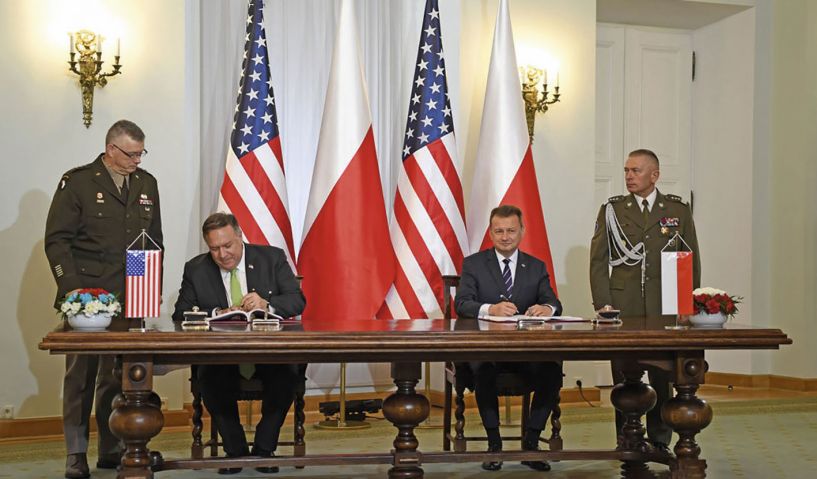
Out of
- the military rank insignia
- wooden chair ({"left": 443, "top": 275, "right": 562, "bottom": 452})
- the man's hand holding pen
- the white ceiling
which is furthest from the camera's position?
the white ceiling

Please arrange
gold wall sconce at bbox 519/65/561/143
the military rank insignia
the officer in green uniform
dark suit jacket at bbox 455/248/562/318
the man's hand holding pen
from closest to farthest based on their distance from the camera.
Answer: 1. the man's hand holding pen
2. the officer in green uniform
3. dark suit jacket at bbox 455/248/562/318
4. the military rank insignia
5. gold wall sconce at bbox 519/65/561/143

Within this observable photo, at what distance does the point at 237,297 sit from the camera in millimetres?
4641

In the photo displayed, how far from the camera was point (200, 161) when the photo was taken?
6594 millimetres

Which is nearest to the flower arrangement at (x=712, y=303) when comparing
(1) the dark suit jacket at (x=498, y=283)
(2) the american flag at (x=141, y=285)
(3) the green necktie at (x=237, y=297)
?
(1) the dark suit jacket at (x=498, y=283)

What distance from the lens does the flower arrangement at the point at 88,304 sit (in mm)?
3631

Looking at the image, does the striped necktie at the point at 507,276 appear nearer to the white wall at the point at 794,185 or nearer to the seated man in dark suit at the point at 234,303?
the seated man in dark suit at the point at 234,303

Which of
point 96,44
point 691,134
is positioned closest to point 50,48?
point 96,44

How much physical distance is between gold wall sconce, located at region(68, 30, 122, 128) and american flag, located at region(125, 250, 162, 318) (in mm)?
2351

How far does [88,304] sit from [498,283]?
2.00 metres

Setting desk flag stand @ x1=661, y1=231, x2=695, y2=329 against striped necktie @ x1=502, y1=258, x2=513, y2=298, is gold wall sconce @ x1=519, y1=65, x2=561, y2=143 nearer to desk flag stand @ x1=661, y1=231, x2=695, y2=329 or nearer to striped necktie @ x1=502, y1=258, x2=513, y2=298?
striped necktie @ x1=502, y1=258, x2=513, y2=298

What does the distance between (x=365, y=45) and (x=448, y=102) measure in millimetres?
937

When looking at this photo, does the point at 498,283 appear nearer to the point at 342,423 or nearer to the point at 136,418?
the point at 342,423

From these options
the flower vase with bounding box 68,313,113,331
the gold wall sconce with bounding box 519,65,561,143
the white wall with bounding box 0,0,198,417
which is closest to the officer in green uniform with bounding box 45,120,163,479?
the white wall with bounding box 0,0,198,417

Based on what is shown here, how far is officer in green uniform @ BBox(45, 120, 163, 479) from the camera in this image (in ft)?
15.5
